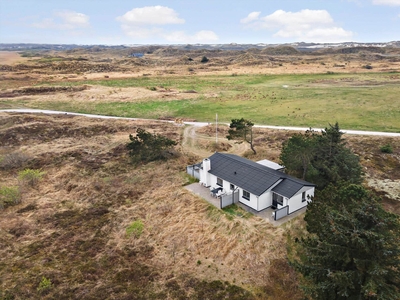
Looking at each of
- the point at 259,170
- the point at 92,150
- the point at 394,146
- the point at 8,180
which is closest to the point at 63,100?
the point at 92,150

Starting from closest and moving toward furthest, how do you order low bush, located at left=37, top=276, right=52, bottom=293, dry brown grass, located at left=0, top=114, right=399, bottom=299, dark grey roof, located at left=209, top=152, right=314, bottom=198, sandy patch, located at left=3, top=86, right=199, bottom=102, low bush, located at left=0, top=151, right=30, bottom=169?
1. low bush, located at left=37, top=276, right=52, bottom=293
2. dry brown grass, located at left=0, top=114, right=399, bottom=299
3. dark grey roof, located at left=209, top=152, right=314, bottom=198
4. low bush, located at left=0, top=151, right=30, bottom=169
5. sandy patch, located at left=3, top=86, right=199, bottom=102

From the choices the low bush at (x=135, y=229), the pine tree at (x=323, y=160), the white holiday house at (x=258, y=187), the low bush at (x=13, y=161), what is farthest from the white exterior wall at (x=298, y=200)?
the low bush at (x=13, y=161)

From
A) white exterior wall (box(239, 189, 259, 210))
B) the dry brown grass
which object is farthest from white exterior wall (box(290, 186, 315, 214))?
white exterior wall (box(239, 189, 259, 210))

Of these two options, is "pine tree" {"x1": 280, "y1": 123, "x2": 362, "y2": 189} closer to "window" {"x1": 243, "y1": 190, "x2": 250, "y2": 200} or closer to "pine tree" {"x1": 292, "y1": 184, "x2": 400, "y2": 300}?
"window" {"x1": 243, "y1": 190, "x2": 250, "y2": 200}

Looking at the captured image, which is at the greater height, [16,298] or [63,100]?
[63,100]

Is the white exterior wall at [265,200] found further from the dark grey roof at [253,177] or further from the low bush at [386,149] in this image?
the low bush at [386,149]

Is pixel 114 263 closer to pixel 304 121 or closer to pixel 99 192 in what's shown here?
pixel 99 192
